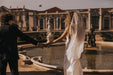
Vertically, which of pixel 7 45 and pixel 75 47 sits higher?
Answer: pixel 7 45

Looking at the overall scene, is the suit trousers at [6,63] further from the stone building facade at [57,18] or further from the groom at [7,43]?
the stone building facade at [57,18]

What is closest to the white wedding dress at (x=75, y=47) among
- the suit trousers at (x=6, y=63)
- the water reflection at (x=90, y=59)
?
the suit trousers at (x=6, y=63)

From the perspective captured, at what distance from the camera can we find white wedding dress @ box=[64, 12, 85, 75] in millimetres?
3090

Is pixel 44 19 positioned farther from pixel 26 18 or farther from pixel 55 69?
pixel 55 69

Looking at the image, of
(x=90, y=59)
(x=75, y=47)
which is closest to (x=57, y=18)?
(x=90, y=59)

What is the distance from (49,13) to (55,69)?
103ft

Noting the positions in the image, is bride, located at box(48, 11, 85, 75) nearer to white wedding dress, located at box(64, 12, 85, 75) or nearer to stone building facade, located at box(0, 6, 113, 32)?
white wedding dress, located at box(64, 12, 85, 75)

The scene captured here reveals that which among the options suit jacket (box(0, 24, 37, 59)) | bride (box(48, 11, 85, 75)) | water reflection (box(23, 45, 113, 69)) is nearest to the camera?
suit jacket (box(0, 24, 37, 59))

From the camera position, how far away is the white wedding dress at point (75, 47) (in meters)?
3.09

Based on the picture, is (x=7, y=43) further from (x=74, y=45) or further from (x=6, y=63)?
(x=74, y=45)

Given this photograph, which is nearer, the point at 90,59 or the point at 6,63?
the point at 6,63

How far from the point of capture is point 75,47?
3133 mm

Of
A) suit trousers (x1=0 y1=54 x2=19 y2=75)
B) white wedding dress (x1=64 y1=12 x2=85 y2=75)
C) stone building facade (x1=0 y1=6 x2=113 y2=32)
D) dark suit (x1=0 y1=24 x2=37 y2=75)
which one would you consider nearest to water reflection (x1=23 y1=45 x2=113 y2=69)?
white wedding dress (x1=64 y1=12 x2=85 y2=75)

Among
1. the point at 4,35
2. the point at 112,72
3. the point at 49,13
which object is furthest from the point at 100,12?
the point at 4,35
